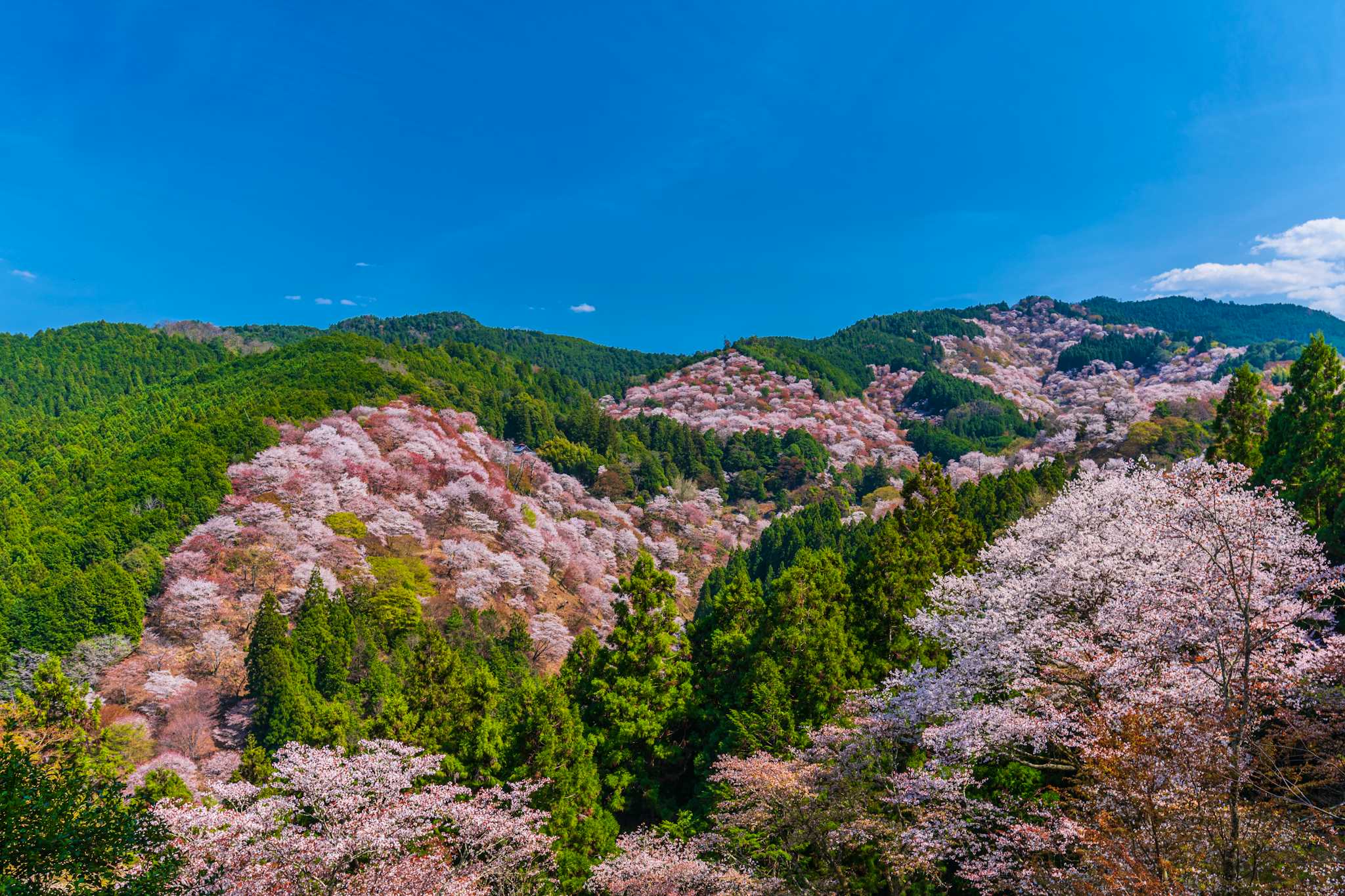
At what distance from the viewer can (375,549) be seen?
52.7 meters

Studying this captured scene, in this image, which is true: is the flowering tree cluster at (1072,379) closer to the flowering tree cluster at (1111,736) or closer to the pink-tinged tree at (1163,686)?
the pink-tinged tree at (1163,686)

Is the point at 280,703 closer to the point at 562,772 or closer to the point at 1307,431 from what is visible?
the point at 562,772

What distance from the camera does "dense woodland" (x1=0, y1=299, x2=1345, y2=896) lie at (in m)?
9.98

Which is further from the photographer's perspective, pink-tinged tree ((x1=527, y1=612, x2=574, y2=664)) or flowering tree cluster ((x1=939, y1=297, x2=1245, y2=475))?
flowering tree cluster ((x1=939, y1=297, x2=1245, y2=475))

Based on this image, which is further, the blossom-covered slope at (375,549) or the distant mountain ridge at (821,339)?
the distant mountain ridge at (821,339)

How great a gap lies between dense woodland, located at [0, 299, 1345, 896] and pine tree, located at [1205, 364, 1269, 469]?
0.18m

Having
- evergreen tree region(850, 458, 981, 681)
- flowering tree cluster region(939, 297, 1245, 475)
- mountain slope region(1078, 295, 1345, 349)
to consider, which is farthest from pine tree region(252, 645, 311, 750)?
mountain slope region(1078, 295, 1345, 349)

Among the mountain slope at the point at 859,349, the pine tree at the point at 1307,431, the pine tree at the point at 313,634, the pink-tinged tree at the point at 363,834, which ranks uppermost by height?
the mountain slope at the point at 859,349

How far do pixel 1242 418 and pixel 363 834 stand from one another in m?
40.7

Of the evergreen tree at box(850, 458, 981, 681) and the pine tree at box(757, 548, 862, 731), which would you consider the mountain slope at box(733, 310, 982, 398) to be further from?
the pine tree at box(757, 548, 862, 731)

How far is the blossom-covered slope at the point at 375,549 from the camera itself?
124ft

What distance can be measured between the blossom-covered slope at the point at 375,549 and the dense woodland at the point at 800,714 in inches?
50.1

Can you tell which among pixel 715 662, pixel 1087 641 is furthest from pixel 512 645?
pixel 1087 641

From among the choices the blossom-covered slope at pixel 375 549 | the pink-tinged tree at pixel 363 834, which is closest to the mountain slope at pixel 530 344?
the blossom-covered slope at pixel 375 549
